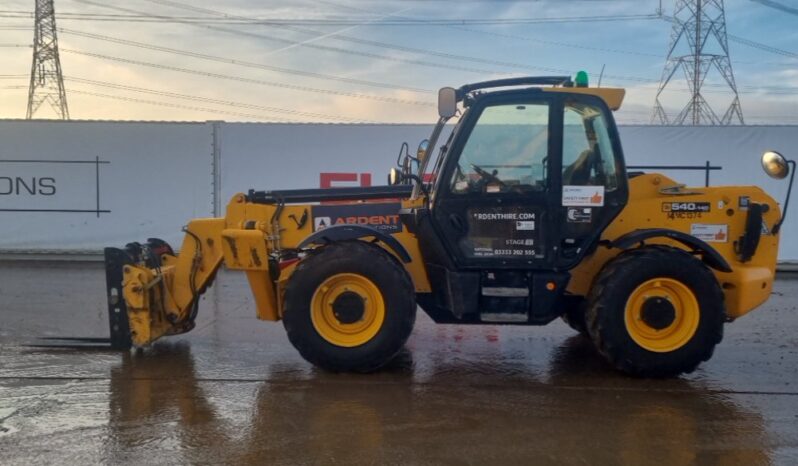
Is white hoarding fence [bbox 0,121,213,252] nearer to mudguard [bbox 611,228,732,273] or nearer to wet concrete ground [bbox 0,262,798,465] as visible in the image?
wet concrete ground [bbox 0,262,798,465]

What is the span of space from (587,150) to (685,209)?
1015 millimetres

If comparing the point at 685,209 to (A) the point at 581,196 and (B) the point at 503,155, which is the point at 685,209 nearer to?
(A) the point at 581,196

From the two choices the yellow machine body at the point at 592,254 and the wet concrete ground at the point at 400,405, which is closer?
the wet concrete ground at the point at 400,405

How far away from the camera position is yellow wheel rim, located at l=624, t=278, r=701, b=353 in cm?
562

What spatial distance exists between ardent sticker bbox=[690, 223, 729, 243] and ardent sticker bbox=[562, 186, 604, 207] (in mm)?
969

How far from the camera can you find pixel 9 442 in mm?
4363

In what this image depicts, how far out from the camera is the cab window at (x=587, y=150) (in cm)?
574

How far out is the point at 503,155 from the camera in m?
5.73

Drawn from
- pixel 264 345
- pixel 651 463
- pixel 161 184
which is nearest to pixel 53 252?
pixel 161 184

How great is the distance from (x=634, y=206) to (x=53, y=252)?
1204 centimetres

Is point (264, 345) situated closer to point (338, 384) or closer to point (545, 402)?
point (338, 384)

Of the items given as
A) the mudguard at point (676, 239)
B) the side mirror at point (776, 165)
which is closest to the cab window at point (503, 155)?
the mudguard at point (676, 239)

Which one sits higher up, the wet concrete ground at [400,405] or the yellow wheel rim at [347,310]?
the yellow wheel rim at [347,310]

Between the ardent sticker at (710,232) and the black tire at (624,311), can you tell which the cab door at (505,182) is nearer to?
the black tire at (624,311)
